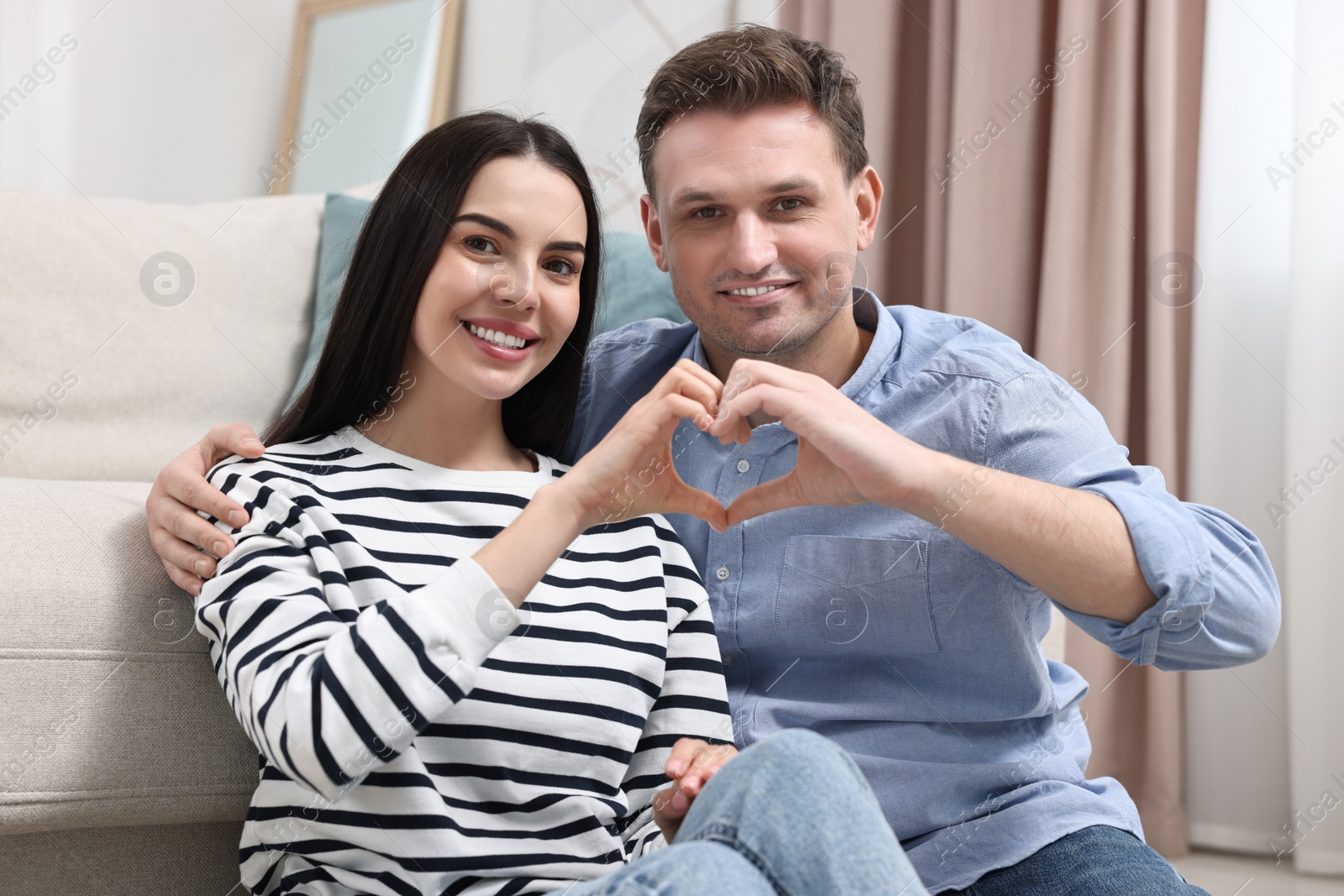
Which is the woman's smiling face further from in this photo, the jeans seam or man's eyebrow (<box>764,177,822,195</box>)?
the jeans seam

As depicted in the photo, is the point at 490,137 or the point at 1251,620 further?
the point at 490,137

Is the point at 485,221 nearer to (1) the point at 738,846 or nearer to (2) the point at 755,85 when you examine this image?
(2) the point at 755,85

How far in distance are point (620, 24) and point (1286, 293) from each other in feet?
4.95

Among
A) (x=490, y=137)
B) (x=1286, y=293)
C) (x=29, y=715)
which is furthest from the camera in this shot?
(x=1286, y=293)

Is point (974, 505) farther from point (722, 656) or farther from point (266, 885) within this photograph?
point (266, 885)

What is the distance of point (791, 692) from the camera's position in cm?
110

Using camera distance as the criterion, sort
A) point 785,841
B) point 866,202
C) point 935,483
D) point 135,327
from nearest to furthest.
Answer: point 785,841
point 935,483
point 866,202
point 135,327

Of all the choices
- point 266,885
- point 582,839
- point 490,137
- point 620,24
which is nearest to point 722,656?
point 582,839

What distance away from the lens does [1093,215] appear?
1.95 meters

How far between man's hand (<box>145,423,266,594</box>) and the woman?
2cm

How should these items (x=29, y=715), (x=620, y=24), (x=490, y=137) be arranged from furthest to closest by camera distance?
(x=620, y=24) → (x=490, y=137) → (x=29, y=715)

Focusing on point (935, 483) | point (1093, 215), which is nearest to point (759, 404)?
Result: point (935, 483)

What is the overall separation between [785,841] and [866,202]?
0.88 meters

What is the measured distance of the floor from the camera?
1640 millimetres
